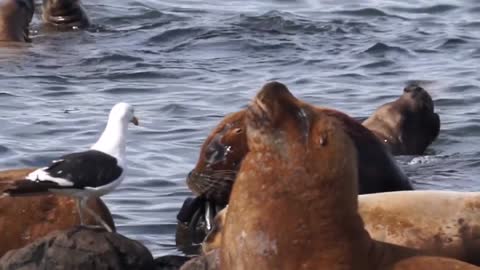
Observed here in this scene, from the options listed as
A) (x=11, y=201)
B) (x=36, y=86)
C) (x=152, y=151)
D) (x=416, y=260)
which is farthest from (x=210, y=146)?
(x=36, y=86)

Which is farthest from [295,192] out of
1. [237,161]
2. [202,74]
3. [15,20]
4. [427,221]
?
[15,20]

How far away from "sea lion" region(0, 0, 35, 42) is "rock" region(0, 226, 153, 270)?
8.52 meters

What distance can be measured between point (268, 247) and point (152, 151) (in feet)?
19.2

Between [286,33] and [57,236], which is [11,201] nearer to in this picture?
[57,236]

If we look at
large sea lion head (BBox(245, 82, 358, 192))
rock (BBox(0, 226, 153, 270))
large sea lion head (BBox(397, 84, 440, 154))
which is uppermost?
large sea lion head (BBox(245, 82, 358, 192))

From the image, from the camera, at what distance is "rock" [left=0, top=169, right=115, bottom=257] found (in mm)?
7129

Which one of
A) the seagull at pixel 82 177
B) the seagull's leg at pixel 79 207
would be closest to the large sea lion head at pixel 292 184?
the seagull at pixel 82 177

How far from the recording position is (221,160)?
7449 millimetres

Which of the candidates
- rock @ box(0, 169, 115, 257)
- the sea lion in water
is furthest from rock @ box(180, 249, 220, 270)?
rock @ box(0, 169, 115, 257)

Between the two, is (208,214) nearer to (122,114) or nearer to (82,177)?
(122,114)

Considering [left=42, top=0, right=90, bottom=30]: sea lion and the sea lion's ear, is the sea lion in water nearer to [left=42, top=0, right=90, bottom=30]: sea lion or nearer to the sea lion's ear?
the sea lion's ear

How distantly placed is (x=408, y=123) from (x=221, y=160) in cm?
353

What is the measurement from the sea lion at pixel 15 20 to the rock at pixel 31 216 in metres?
7.67

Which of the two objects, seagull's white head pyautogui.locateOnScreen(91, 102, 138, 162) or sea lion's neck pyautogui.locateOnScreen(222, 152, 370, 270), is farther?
seagull's white head pyautogui.locateOnScreen(91, 102, 138, 162)
